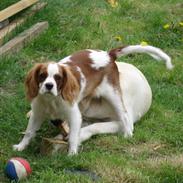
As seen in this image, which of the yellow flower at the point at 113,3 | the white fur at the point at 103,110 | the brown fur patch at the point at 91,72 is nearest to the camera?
the white fur at the point at 103,110

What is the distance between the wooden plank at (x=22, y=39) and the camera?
814cm

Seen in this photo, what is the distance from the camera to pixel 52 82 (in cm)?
547

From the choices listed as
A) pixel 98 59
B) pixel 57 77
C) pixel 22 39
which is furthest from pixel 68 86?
pixel 22 39

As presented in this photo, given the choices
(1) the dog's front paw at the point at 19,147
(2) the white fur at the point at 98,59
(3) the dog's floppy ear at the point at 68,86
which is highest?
(3) the dog's floppy ear at the point at 68,86

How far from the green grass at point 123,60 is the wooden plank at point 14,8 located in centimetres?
22

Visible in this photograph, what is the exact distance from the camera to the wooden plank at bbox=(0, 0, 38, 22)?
8747 mm

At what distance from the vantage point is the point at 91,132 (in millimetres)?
6148

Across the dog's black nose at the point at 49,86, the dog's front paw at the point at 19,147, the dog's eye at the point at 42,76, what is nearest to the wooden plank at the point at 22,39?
the dog's front paw at the point at 19,147

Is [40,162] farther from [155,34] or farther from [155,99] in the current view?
[155,34]

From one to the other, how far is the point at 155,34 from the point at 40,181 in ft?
16.7

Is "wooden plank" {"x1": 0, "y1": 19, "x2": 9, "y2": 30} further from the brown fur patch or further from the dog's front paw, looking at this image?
the dog's front paw

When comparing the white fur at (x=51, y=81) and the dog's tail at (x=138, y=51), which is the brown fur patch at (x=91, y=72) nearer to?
the dog's tail at (x=138, y=51)

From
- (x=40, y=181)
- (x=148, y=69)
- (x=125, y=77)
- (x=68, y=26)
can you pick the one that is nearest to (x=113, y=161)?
(x=40, y=181)

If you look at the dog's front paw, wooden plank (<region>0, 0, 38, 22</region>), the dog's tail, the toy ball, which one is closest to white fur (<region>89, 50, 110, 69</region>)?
→ the dog's tail
